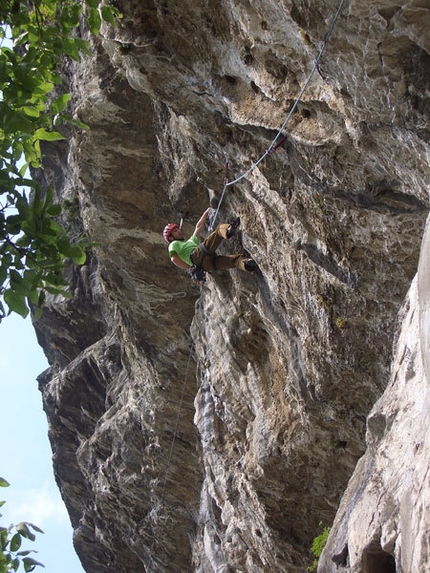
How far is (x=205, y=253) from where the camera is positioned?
36.2 feet

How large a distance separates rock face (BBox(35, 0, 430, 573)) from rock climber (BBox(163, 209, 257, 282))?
256mm

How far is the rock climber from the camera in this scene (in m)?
10.8

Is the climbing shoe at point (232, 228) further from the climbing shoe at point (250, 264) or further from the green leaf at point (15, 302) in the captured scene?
the green leaf at point (15, 302)

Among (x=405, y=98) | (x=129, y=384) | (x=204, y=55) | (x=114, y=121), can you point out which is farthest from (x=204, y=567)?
(x=405, y=98)

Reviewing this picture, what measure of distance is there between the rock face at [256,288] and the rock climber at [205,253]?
256 mm

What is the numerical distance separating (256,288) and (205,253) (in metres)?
1.02

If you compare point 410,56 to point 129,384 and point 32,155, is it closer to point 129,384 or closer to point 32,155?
point 32,155

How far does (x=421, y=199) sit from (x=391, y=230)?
90cm

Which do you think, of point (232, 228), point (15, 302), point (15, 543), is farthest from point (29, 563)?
point (232, 228)

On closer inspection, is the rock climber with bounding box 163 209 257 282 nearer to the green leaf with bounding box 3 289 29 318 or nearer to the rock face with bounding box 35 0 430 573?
the rock face with bounding box 35 0 430 573

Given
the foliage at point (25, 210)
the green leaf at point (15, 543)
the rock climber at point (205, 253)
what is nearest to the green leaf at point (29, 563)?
the green leaf at point (15, 543)

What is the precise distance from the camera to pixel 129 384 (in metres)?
17.5

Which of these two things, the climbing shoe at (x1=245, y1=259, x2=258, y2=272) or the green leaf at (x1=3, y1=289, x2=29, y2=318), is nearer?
the green leaf at (x1=3, y1=289, x2=29, y2=318)

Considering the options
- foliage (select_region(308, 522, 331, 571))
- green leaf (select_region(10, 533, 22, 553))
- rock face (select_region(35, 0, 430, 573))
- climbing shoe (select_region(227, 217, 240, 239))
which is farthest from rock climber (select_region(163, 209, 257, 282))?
green leaf (select_region(10, 533, 22, 553))
